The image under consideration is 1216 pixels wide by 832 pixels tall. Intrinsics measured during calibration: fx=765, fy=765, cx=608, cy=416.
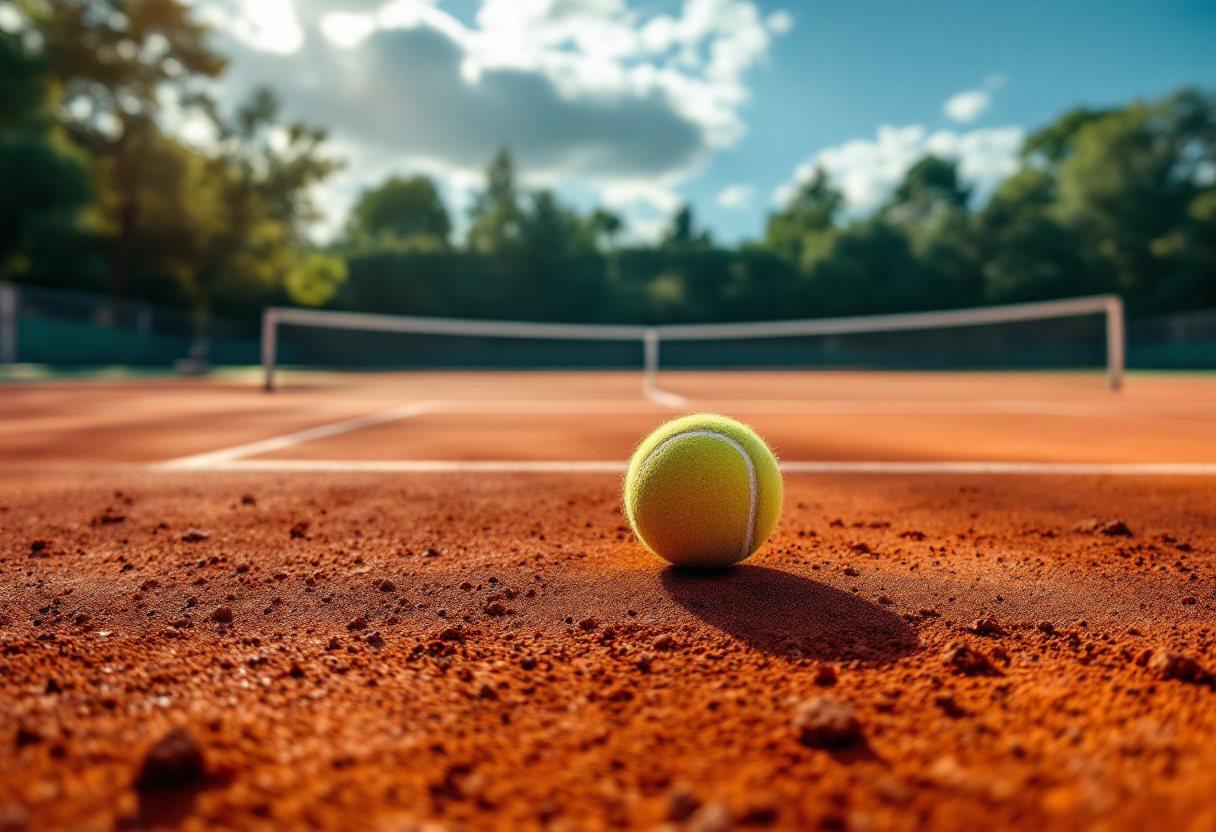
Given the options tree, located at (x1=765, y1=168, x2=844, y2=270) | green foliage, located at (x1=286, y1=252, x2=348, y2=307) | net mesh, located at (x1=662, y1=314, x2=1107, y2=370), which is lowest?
net mesh, located at (x1=662, y1=314, x2=1107, y2=370)

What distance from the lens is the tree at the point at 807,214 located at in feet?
181

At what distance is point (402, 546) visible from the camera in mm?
2572

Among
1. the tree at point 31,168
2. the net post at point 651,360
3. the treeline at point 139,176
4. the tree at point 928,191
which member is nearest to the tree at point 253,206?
the treeline at point 139,176

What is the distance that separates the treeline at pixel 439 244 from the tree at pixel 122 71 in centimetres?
6

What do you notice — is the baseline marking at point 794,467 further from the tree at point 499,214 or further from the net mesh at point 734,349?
the tree at point 499,214

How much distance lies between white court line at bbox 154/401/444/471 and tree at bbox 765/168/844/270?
48.1 metres

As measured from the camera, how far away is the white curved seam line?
2.20 meters

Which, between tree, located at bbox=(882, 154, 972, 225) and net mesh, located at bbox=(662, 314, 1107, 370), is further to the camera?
tree, located at bbox=(882, 154, 972, 225)

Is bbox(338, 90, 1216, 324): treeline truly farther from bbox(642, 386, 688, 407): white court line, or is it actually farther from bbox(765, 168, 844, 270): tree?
bbox(642, 386, 688, 407): white court line

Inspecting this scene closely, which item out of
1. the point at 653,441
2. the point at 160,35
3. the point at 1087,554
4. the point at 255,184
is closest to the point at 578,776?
the point at 653,441

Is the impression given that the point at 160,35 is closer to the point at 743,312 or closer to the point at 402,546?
the point at 743,312

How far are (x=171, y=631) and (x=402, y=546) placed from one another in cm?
90

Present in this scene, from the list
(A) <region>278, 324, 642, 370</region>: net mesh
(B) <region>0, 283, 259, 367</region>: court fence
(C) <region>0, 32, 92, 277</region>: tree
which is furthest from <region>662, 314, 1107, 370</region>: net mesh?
(C) <region>0, 32, 92, 277</region>: tree

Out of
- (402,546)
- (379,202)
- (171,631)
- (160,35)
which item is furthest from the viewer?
(379,202)
